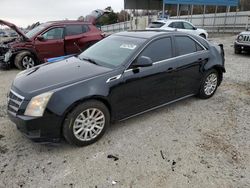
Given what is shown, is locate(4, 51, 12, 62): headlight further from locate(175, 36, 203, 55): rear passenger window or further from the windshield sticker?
locate(175, 36, 203, 55): rear passenger window

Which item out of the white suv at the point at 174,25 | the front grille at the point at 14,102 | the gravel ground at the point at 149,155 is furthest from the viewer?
the white suv at the point at 174,25

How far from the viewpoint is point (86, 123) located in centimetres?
339

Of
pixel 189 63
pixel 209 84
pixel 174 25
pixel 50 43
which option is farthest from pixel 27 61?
pixel 174 25

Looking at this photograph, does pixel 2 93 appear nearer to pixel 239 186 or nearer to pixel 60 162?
pixel 60 162

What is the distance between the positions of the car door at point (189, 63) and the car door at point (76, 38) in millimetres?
4882

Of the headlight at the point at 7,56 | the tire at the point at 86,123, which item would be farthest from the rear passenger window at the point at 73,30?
the tire at the point at 86,123

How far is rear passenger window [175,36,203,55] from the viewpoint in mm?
4507

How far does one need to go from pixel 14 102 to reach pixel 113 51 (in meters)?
1.82

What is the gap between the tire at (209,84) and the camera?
16.5ft

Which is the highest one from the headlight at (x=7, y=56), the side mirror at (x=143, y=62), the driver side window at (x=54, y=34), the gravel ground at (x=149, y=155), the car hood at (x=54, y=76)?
the driver side window at (x=54, y=34)

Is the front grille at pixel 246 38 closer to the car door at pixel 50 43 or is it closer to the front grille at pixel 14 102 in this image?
the car door at pixel 50 43

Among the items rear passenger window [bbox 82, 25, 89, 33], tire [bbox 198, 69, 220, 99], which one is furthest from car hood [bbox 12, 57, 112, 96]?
rear passenger window [bbox 82, 25, 89, 33]

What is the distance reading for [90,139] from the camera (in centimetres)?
347

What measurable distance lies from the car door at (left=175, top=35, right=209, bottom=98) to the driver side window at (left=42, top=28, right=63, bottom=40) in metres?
5.39
